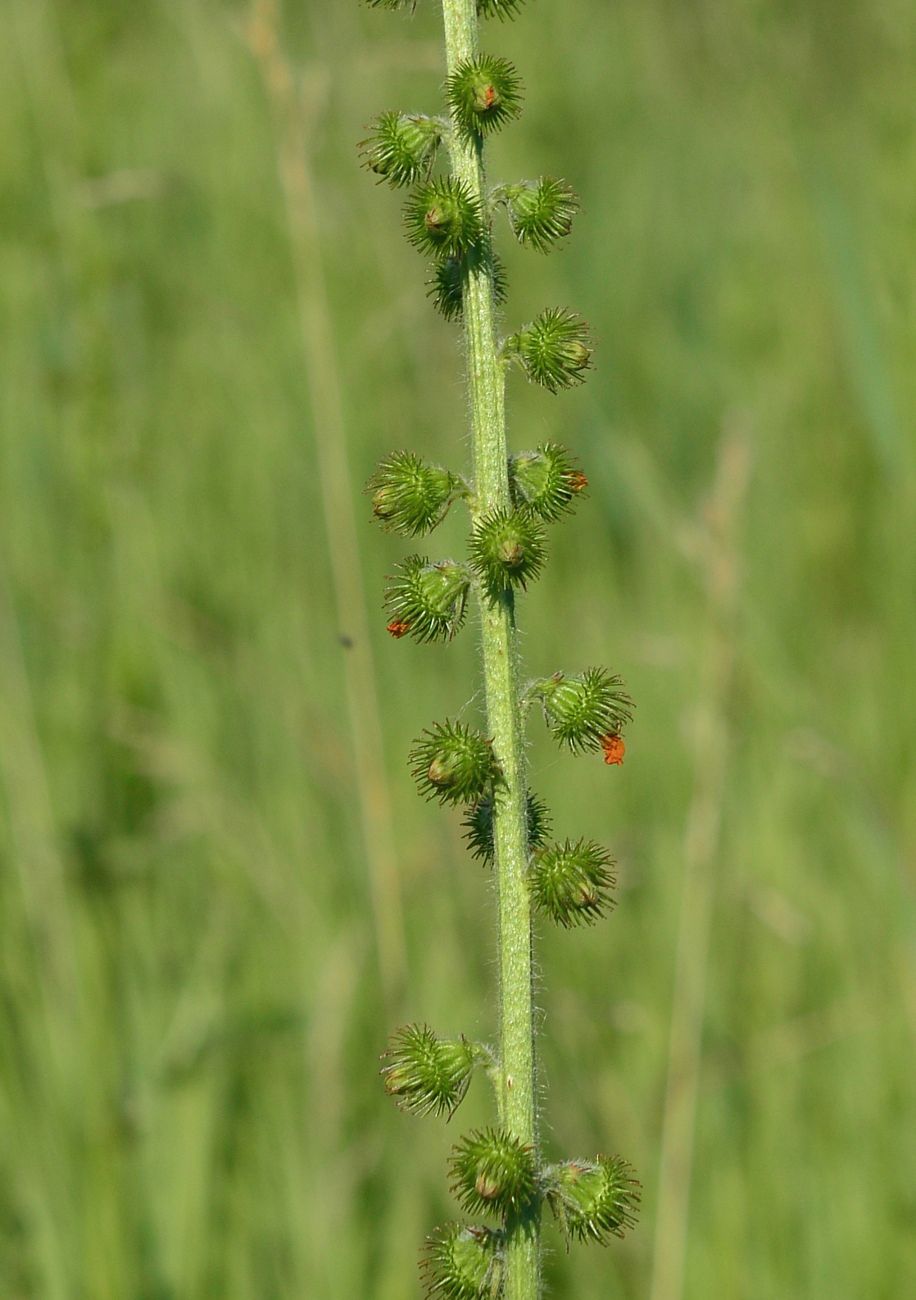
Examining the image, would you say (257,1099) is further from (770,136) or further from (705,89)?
(705,89)

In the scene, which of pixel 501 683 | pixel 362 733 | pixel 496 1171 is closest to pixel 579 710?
pixel 501 683

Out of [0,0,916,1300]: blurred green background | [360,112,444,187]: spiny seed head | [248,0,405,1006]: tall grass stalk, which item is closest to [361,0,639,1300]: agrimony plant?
[360,112,444,187]: spiny seed head

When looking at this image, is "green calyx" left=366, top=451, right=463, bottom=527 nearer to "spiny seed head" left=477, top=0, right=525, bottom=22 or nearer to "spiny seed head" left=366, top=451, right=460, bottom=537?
"spiny seed head" left=366, top=451, right=460, bottom=537

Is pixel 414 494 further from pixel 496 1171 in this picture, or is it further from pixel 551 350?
pixel 496 1171

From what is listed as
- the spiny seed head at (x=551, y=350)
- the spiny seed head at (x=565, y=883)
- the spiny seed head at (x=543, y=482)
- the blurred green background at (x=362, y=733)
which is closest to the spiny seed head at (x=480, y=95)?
the spiny seed head at (x=551, y=350)

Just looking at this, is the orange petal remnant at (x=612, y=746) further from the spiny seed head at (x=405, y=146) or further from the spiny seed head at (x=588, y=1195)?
the spiny seed head at (x=405, y=146)
